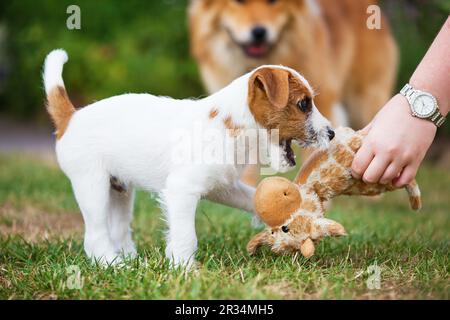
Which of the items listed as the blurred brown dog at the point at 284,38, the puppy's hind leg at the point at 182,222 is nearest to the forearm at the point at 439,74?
the puppy's hind leg at the point at 182,222

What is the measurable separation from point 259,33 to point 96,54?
14.2 feet

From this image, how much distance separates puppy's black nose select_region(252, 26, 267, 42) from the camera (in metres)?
5.24

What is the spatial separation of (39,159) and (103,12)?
3.37m

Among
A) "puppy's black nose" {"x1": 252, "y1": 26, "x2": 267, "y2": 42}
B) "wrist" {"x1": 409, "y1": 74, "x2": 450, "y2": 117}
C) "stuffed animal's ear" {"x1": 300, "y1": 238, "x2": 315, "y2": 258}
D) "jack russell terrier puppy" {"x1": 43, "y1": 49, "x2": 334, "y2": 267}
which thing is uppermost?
"puppy's black nose" {"x1": 252, "y1": 26, "x2": 267, "y2": 42}

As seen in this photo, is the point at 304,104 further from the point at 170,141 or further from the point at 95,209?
the point at 95,209

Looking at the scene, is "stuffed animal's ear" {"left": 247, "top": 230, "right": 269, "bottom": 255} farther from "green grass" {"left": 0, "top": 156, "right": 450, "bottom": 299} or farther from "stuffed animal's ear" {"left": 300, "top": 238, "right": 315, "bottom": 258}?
"stuffed animal's ear" {"left": 300, "top": 238, "right": 315, "bottom": 258}

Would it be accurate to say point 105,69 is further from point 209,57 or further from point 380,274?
point 380,274

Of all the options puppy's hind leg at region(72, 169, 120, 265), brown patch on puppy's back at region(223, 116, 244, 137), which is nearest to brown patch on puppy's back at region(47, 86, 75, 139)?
puppy's hind leg at region(72, 169, 120, 265)

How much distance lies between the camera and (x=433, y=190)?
6.37m

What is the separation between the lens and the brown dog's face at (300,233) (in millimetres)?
2510

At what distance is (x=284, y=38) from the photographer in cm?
540

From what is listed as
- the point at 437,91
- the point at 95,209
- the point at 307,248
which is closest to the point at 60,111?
the point at 95,209

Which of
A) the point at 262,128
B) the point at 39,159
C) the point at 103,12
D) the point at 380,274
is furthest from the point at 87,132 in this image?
the point at 103,12

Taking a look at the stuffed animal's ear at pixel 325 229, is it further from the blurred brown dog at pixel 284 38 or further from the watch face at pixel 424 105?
the blurred brown dog at pixel 284 38
